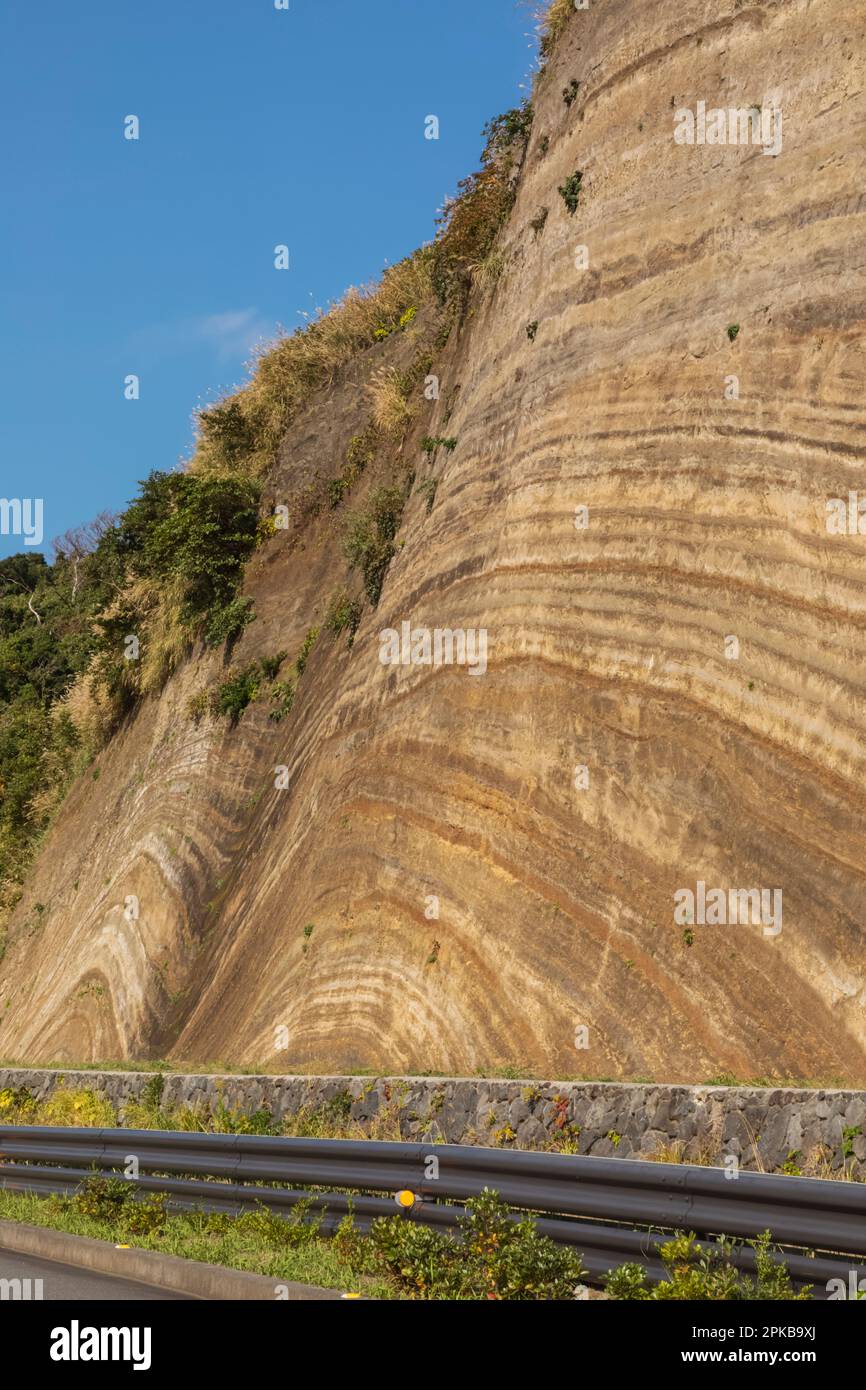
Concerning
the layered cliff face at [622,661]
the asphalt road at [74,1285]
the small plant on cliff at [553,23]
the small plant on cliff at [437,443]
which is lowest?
the asphalt road at [74,1285]

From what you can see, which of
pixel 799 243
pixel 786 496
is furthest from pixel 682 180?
pixel 786 496

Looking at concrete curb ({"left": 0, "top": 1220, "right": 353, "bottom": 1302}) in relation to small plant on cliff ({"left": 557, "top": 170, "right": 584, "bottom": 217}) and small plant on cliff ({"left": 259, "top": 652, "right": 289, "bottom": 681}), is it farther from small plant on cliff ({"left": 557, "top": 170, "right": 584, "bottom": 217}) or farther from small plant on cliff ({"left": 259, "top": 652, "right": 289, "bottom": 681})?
small plant on cliff ({"left": 259, "top": 652, "right": 289, "bottom": 681})

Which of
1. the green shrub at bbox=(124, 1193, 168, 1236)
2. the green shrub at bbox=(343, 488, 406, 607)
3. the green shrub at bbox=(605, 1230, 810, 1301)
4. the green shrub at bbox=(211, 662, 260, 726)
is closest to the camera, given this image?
the green shrub at bbox=(605, 1230, 810, 1301)

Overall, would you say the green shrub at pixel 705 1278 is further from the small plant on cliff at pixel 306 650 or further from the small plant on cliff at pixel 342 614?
the small plant on cliff at pixel 306 650

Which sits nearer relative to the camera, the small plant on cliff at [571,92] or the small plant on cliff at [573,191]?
the small plant on cliff at [573,191]

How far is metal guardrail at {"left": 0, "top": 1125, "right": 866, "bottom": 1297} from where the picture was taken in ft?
21.4

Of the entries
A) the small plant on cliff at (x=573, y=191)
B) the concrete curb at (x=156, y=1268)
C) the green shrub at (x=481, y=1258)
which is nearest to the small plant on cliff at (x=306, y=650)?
the small plant on cliff at (x=573, y=191)

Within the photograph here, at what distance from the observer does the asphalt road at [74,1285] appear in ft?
27.8

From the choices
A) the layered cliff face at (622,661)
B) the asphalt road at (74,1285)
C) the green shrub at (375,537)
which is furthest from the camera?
the green shrub at (375,537)

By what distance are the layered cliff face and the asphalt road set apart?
6.14m

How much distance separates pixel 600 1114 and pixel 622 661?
710cm

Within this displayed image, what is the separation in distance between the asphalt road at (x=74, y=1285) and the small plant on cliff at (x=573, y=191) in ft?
50.4

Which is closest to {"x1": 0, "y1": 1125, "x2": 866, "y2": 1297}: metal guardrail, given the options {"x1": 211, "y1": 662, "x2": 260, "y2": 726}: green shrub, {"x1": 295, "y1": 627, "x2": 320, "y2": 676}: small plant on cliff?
{"x1": 295, "y1": 627, "x2": 320, "y2": 676}: small plant on cliff

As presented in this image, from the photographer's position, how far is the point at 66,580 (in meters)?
60.5
